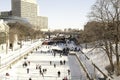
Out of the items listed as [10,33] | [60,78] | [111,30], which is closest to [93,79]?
[60,78]

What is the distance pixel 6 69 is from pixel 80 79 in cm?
1136

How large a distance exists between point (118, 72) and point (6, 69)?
601 inches

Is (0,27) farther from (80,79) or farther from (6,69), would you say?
(80,79)

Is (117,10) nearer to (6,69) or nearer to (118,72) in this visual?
(118,72)

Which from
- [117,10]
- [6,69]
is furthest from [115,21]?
[6,69]

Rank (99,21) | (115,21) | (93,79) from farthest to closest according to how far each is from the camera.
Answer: (99,21)
(115,21)
(93,79)

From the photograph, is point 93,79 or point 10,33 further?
point 10,33

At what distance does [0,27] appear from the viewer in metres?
73.1

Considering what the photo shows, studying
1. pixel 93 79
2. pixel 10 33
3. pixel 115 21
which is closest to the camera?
pixel 93 79

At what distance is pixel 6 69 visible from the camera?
1566 inches

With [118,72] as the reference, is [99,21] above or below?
above

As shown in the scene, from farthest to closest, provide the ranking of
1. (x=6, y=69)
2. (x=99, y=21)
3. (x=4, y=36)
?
1. (x=4, y=36)
2. (x=6, y=69)
3. (x=99, y=21)

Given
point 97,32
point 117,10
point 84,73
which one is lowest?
point 84,73

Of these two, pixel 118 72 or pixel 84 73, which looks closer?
pixel 118 72
